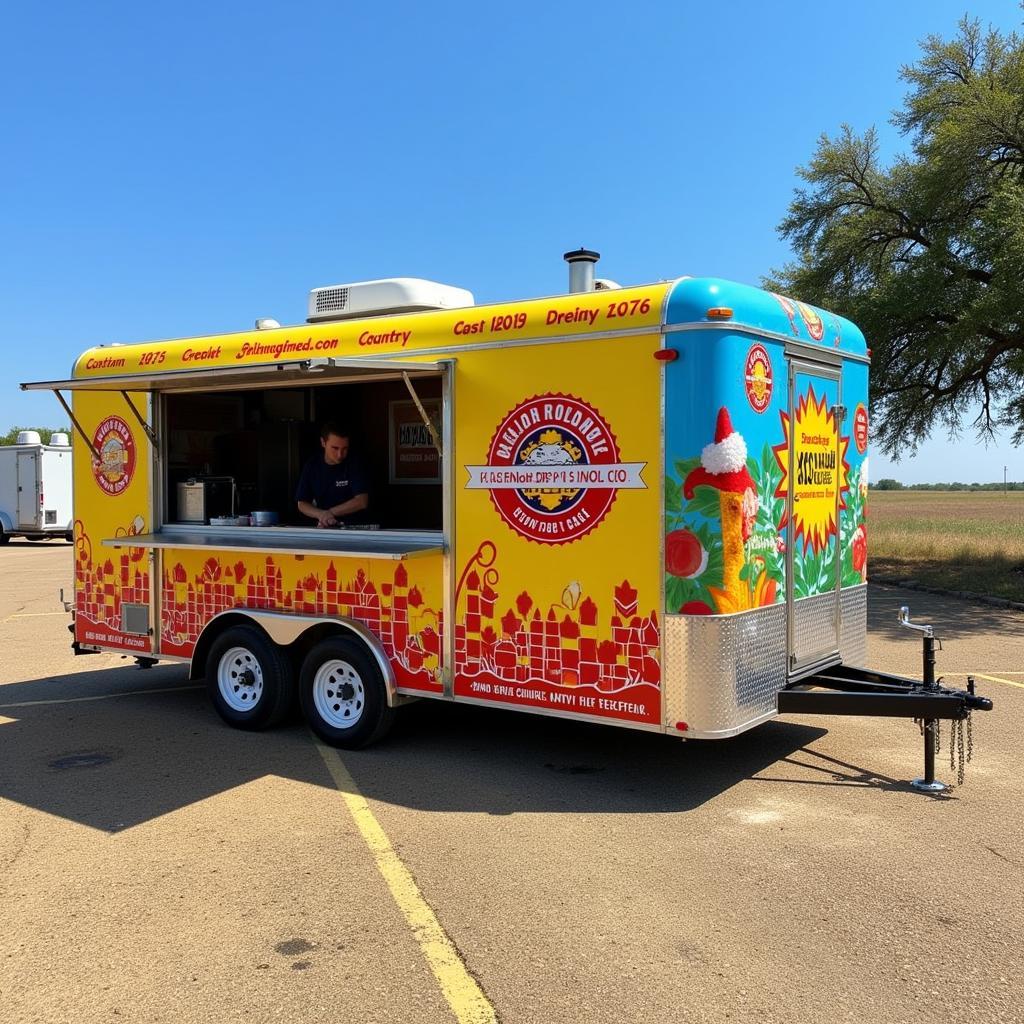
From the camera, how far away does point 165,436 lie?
25.3 feet

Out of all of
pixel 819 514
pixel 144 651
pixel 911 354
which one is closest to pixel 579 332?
pixel 819 514

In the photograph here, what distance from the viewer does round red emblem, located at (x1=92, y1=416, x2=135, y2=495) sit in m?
7.80

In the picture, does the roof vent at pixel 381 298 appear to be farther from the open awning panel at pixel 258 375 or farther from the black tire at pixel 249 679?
the black tire at pixel 249 679

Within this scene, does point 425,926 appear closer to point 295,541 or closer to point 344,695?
point 344,695

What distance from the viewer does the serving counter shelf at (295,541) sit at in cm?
620

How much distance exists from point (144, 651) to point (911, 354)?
47.9 feet

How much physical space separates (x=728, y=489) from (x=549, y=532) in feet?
3.49

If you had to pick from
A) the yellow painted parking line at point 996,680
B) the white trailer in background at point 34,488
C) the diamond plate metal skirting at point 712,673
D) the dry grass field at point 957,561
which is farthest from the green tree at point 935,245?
the white trailer in background at point 34,488

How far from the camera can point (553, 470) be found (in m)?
5.67

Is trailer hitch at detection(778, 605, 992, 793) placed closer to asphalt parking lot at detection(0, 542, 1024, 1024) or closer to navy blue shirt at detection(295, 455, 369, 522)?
asphalt parking lot at detection(0, 542, 1024, 1024)

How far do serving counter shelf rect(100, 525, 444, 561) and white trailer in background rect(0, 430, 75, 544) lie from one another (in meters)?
20.0

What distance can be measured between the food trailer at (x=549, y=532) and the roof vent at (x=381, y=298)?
20 mm

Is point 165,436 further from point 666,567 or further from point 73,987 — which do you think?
point 73,987

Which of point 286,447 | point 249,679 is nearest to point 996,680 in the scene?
point 249,679
